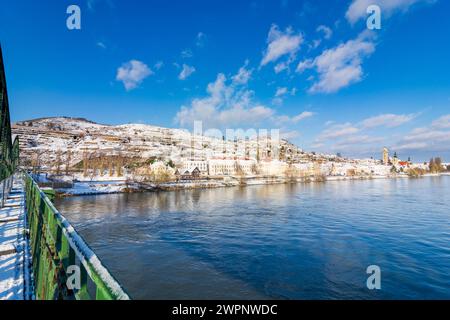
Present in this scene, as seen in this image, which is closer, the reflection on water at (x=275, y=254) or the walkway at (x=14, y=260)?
the walkway at (x=14, y=260)

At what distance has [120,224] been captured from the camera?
24.9 m

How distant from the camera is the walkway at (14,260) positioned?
4445 millimetres

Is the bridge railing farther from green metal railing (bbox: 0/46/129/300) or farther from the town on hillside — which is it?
the town on hillside

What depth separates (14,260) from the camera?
5.60 m

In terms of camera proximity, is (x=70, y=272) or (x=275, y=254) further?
(x=275, y=254)

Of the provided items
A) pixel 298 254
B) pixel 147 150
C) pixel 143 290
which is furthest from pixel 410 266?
pixel 147 150

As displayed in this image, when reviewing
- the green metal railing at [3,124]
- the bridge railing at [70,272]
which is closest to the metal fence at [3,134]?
the green metal railing at [3,124]

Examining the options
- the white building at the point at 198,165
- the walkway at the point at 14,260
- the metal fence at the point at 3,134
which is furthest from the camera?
the white building at the point at 198,165

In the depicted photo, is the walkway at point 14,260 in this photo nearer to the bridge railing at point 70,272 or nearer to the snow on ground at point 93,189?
the bridge railing at point 70,272

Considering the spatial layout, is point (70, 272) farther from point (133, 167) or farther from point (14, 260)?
point (133, 167)

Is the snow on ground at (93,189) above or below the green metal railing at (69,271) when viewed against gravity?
below

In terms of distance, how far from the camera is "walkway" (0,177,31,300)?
445cm

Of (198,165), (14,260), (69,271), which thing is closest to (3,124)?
(14,260)

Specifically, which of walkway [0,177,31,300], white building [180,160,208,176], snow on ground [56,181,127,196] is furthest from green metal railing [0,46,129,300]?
white building [180,160,208,176]
